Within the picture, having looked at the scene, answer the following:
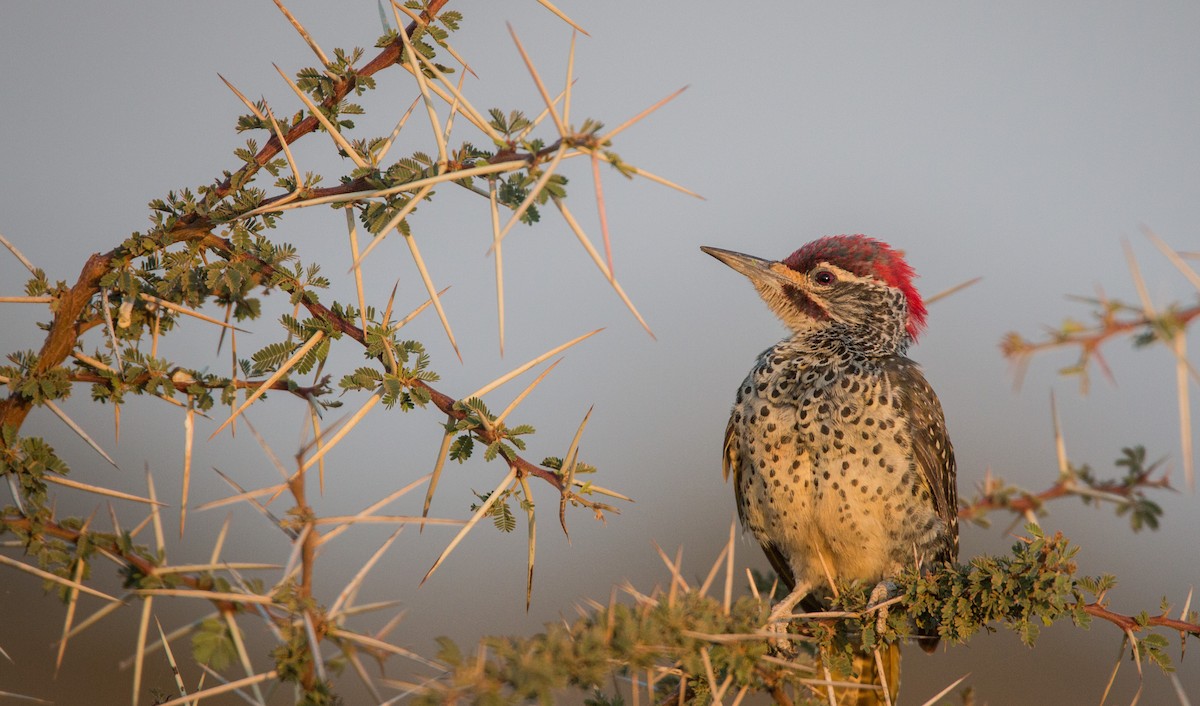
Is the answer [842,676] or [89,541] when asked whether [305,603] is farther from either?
[842,676]

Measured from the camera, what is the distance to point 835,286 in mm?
5523

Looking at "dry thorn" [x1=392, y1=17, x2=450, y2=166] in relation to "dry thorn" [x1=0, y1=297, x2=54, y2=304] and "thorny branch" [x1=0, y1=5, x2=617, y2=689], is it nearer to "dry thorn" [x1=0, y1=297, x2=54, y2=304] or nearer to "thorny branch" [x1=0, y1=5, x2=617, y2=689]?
"thorny branch" [x1=0, y1=5, x2=617, y2=689]

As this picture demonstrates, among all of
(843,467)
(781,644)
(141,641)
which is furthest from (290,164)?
(843,467)

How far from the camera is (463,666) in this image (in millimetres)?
1888

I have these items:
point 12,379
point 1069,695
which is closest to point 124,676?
point 12,379

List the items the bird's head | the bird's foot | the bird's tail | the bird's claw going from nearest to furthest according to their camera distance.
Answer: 1. the bird's foot
2. the bird's claw
3. the bird's tail
4. the bird's head

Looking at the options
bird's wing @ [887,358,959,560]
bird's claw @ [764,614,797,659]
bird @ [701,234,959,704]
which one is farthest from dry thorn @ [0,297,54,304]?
bird's wing @ [887,358,959,560]

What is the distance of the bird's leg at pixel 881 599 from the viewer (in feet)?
11.4

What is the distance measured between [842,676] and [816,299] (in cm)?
263

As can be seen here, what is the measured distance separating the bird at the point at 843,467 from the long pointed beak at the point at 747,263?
0.06 meters

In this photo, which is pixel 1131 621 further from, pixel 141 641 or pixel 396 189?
pixel 141 641

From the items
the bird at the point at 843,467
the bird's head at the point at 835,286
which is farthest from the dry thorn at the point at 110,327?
the bird's head at the point at 835,286

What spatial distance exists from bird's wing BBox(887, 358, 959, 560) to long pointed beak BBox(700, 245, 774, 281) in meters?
0.86

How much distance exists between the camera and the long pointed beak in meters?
5.42
